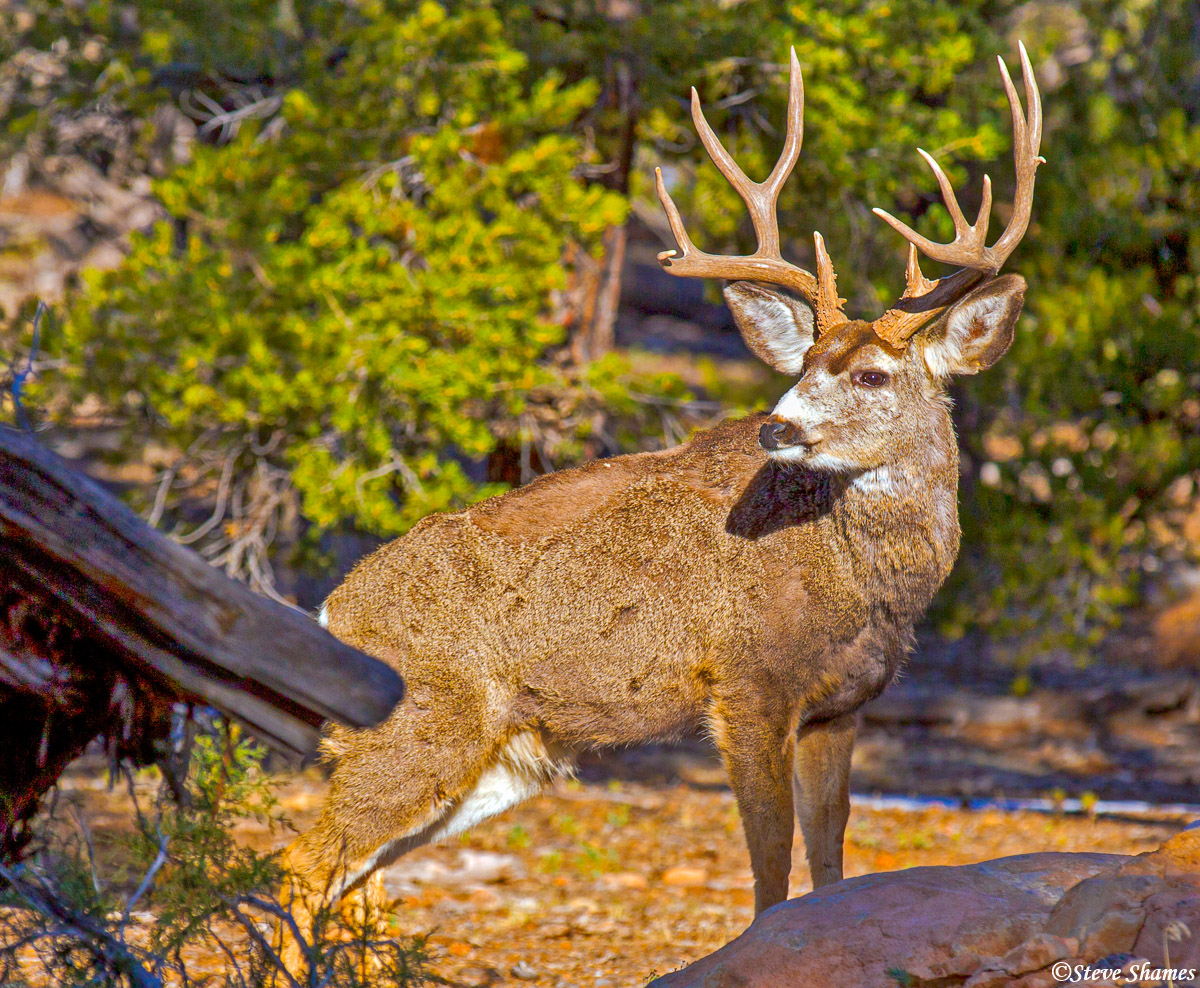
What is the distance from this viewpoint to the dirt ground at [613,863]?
6066 millimetres

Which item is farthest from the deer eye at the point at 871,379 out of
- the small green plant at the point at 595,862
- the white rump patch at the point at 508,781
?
the small green plant at the point at 595,862

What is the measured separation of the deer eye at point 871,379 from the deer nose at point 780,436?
0.41 meters

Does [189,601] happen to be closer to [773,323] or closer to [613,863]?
[773,323]

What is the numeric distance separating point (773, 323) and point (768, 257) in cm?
29

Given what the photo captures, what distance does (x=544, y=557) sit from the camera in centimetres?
538

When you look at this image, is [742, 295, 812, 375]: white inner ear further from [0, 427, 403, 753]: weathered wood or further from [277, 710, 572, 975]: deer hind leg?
[0, 427, 403, 753]: weathered wood

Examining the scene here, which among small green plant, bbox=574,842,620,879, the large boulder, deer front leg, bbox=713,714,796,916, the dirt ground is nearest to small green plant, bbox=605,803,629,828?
the dirt ground

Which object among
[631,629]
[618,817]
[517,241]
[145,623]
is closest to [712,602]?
[631,629]

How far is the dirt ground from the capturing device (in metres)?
6.07

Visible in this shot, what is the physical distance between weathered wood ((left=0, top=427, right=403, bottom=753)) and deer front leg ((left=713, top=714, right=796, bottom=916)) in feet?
7.52

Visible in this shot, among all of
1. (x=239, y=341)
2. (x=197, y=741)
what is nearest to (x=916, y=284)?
(x=197, y=741)

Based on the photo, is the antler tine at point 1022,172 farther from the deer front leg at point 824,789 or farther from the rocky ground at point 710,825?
the rocky ground at point 710,825

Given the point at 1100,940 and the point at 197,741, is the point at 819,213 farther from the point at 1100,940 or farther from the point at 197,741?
the point at 1100,940

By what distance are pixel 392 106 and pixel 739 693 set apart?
465cm
